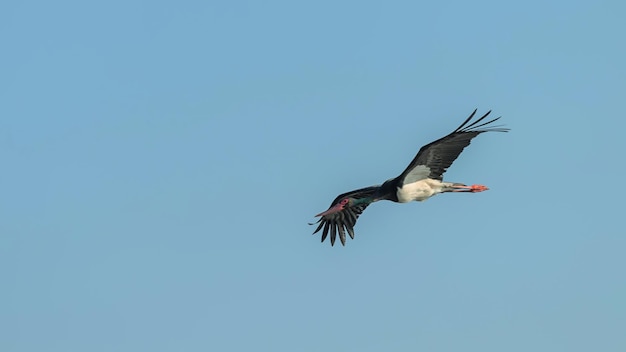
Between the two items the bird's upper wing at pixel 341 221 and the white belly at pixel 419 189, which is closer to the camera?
the white belly at pixel 419 189

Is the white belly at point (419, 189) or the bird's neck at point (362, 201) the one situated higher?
the bird's neck at point (362, 201)

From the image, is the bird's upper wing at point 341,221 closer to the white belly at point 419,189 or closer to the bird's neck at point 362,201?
the bird's neck at point 362,201

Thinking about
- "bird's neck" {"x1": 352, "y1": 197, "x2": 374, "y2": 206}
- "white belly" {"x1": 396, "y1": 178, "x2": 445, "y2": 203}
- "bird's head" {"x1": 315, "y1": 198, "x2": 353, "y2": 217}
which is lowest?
"white belly" {"x1": 396, "y1": 178, "x2": 445, "y2": 203}

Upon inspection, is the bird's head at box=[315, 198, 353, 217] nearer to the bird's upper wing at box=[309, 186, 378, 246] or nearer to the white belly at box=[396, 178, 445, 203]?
the bird's upper wing at box=[309, 186, 378, 246]

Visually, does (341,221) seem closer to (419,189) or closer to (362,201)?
(362,201)

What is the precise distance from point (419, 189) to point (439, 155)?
1.40 m

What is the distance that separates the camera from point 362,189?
1558 inches

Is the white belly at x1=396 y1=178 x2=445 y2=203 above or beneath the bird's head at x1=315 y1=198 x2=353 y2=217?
beneath

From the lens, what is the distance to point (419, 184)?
121 ft

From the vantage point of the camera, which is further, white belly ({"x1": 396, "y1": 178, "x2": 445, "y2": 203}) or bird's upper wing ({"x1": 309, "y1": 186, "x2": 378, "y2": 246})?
bird's upper wing ({"x1": 309, "y1": 186, "x2": 378, "y2": 246})

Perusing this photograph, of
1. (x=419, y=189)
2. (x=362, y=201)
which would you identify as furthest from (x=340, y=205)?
(x=419, y=189)

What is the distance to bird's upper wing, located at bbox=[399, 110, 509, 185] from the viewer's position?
3481cm

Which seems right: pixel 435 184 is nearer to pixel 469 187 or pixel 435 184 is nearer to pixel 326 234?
pixel 469 187

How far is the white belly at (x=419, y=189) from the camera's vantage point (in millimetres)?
37000
